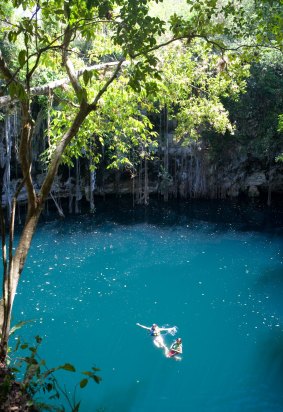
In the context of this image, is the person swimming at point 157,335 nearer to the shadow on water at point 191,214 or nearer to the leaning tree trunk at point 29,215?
the leaning tree trunk at point 29,215

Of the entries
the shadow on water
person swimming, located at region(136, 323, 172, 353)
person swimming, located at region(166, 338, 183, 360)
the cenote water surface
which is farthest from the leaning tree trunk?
the shadow on water

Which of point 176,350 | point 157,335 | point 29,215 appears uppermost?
point 29,215

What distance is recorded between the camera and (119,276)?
14.0m

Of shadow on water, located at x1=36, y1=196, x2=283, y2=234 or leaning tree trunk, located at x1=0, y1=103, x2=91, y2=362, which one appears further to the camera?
shadow on water, located at x1=36, y1=196, x2=283, y2=234

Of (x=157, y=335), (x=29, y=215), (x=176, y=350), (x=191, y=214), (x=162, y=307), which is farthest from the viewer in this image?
(x=191, y=214)

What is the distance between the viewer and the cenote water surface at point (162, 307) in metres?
8.16

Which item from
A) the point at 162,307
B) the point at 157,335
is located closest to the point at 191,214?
the point at 162,307

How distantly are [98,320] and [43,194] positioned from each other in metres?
7.71

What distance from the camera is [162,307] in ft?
38.1

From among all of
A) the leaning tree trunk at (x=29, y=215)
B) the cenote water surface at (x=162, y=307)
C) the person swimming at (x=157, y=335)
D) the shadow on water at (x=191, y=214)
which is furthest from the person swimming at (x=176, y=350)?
the shadow on water at (x=191, y=214)

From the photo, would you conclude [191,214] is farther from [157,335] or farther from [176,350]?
[176,350]

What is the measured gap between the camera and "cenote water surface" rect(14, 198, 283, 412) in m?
8.16

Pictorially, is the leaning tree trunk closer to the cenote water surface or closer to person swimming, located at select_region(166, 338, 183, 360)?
the cenote water surface

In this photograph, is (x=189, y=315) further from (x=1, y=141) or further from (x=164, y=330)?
(x=1, y=141)
